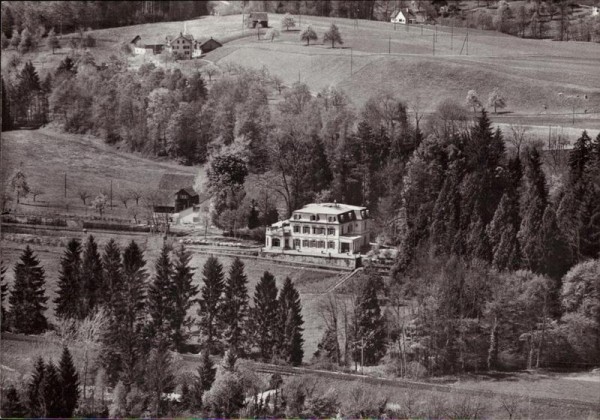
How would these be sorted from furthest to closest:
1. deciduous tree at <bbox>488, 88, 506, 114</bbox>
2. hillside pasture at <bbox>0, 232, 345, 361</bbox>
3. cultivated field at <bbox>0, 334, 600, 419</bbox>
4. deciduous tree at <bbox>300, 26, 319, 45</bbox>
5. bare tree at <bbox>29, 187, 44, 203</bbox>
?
bare tree at <bbox>29, 187, 44, 203</bbox> < deciduous tree at <bbox>300, 26, 319, 45</bbox> < hillside pasture at <bbox>0, 232, 345, 361</bbox> < deciduous tree at <bbox>488, 88, 506, 114</bbox> < cultivated field at <bbox>0, 334, 600, 419</bbox>

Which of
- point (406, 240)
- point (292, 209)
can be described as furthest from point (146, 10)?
point (406, 240)

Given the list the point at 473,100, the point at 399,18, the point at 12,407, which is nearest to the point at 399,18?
the point at 399,18

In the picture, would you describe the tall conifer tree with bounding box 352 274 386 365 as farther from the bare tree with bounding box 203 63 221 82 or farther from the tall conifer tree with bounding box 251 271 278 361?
the bare tree with bounding box 203 63 221 82

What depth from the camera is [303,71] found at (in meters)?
11.1

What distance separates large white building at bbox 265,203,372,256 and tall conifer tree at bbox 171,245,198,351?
99 centimetres

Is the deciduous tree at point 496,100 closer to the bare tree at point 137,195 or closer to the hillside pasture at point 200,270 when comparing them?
the hillside pasture at point 200,270

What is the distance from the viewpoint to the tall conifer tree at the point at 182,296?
35.7 ft

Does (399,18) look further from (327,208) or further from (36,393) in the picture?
(36,393)

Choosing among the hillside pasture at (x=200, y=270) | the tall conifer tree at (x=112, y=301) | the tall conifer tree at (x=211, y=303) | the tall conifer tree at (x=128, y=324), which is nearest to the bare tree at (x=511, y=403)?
the hillside pasture at (x=200, y=270)

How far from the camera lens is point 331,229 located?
1073 cm

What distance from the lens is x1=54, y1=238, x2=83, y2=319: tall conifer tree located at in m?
11.2

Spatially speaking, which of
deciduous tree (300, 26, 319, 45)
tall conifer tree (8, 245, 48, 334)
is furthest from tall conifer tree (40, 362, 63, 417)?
deciduous tree (300, 26, 319, 45)

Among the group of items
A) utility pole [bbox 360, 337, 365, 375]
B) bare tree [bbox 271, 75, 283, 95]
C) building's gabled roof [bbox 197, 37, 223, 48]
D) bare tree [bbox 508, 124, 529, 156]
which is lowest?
utility pole [bbox 360, 337, 365, 375]

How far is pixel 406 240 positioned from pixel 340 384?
4.56ft
